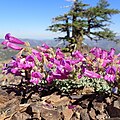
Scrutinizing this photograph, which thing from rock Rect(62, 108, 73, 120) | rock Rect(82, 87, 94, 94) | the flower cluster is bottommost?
rock Rect(62, 108, 73, 120)

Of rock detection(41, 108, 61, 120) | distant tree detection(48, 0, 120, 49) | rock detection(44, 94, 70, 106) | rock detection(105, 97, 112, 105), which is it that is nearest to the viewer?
rock detection(41, 108, 61, 120)

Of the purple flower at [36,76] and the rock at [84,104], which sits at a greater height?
the purple flower at [36,76]

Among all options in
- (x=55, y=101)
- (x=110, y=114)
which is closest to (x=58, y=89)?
(x=55, y=101)

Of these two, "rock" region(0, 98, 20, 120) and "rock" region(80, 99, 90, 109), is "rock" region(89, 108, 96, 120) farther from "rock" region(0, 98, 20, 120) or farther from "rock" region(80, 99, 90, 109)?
"rock" region(0, 98, 20, 120)

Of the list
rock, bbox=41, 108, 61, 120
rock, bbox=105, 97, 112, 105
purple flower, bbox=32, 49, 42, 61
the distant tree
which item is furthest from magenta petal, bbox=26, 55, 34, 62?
the distant tree

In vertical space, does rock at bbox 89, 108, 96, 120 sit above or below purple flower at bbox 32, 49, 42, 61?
below

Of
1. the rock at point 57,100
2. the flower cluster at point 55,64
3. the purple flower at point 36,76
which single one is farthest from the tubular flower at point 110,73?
the purple flower at point 36,76

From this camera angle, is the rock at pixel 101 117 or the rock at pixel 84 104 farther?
the rock at pixel 84 104

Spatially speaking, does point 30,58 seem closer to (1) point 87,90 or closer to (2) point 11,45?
(2) point 11,45

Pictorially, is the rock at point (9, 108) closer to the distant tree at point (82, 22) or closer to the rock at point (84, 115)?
the rock at point (84, 115)
